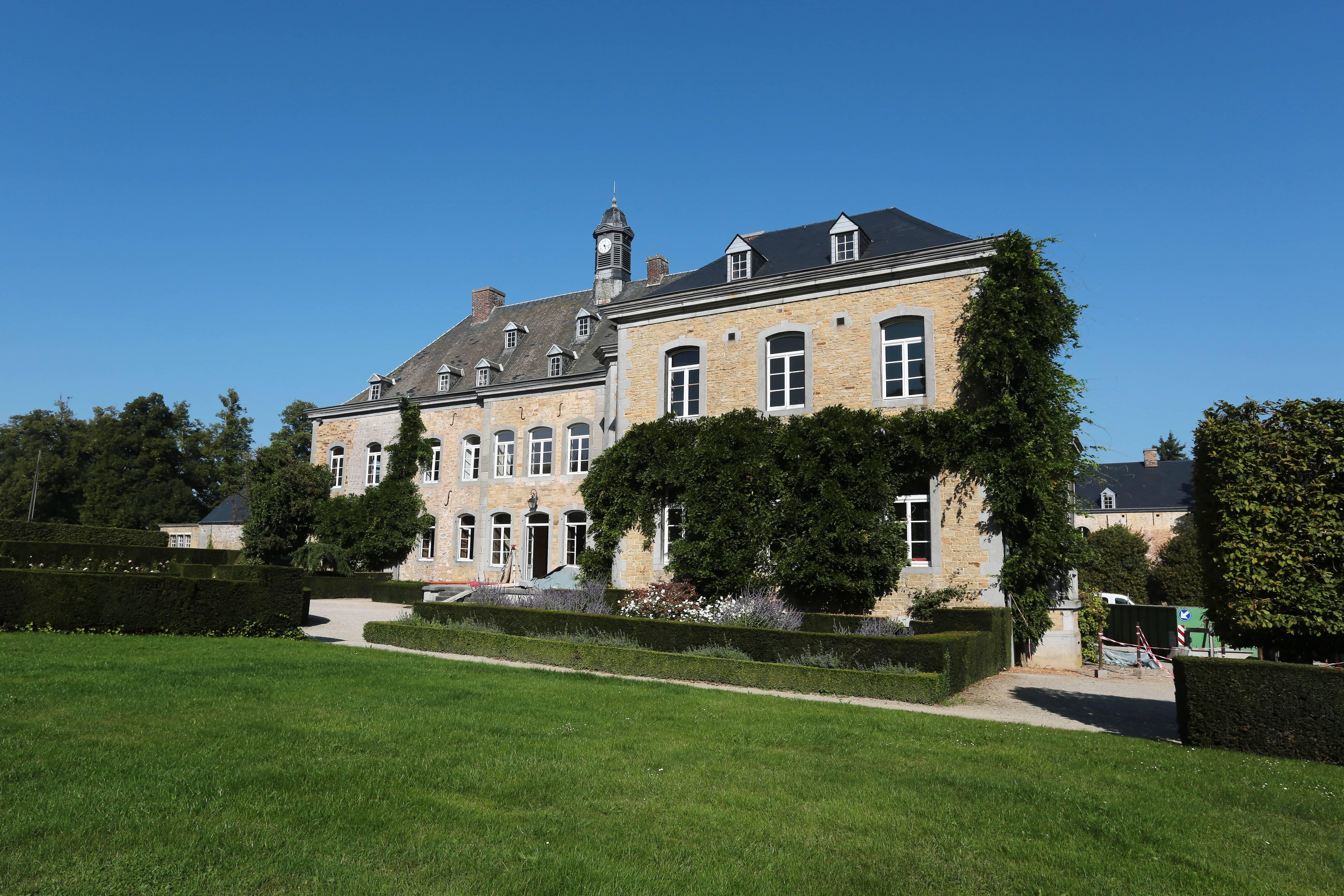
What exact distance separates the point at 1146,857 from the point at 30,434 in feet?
220

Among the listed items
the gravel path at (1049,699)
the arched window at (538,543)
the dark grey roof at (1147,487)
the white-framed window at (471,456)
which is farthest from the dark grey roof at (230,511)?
the dark grey roof at (1147,487)

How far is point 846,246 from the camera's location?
1727 centimetres

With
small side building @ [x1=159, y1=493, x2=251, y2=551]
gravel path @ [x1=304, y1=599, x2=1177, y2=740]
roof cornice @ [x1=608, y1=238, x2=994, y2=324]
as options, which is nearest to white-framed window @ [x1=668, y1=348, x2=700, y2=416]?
roof cornice @ [x1=608, y1=238, x2=994, y2=324]

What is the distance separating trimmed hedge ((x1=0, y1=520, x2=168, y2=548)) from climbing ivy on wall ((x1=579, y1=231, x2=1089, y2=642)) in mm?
16977

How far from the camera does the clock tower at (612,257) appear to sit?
30531 mm

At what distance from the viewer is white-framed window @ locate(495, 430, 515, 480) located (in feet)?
92.3

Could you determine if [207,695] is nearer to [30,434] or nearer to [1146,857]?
[1146,857]

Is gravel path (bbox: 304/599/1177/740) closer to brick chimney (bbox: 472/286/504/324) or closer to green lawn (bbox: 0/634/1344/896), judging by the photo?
green lawn (bbox: 0/634/1344/896)

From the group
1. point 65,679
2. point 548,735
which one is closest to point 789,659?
point 548,735

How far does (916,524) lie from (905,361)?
331 centimetres

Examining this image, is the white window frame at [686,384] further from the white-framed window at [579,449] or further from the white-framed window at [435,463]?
the white-framed window at [435,463]

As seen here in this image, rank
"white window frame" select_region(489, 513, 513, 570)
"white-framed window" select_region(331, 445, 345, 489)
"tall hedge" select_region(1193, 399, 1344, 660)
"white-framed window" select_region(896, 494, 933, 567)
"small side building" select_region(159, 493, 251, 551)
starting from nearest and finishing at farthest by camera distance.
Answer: "tall hedge" select_region(1193, 399, 1344, 660) → "white-framed window" select_region(896, 494, 933, 567) → "white window frame" select_region(489, 513, 513, 570) → "white-framed window" select_region(331, 445, 345, 489) → "small side building" select_region(159, 493, 251, 551)

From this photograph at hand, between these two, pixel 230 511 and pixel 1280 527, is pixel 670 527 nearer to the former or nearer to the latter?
pixel 1280 527

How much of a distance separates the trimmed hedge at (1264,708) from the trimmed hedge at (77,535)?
77.0ft
